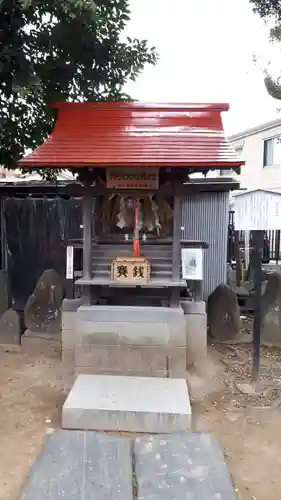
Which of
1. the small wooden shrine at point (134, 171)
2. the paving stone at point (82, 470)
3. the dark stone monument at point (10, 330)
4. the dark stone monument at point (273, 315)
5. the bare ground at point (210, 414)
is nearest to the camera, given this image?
the paving stone at point (82, 470)

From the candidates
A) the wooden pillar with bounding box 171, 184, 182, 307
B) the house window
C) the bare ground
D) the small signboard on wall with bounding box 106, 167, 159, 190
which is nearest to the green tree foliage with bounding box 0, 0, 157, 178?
the small signboard on wall with bounding box 106, 167, 159, 190

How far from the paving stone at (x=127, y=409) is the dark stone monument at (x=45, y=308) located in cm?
239

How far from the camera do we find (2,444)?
4086 mm

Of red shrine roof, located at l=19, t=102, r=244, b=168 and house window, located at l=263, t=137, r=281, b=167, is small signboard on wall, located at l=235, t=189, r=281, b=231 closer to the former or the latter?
red shrine roof, located at l=19, t=102, r=244, b=168

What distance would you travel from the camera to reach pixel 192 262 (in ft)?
20.9

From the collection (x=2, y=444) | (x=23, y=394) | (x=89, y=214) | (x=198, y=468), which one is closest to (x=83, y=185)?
(x=89, y=214)

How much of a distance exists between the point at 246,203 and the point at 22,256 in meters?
5.36

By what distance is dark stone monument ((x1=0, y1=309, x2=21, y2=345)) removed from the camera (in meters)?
7.28

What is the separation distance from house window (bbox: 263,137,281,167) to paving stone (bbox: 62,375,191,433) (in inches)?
725

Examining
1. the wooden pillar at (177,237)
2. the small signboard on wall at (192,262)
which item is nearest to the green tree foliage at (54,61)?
the wooden pillar at (177,237)

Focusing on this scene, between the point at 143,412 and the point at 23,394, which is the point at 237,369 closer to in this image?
the point at 143,412

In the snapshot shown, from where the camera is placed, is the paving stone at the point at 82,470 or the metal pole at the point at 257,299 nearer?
the paving stone at the point at 82,470

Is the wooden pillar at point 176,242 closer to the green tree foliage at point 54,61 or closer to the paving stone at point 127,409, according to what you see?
the paving stone at point 127,409

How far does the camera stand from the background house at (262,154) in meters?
21.1
